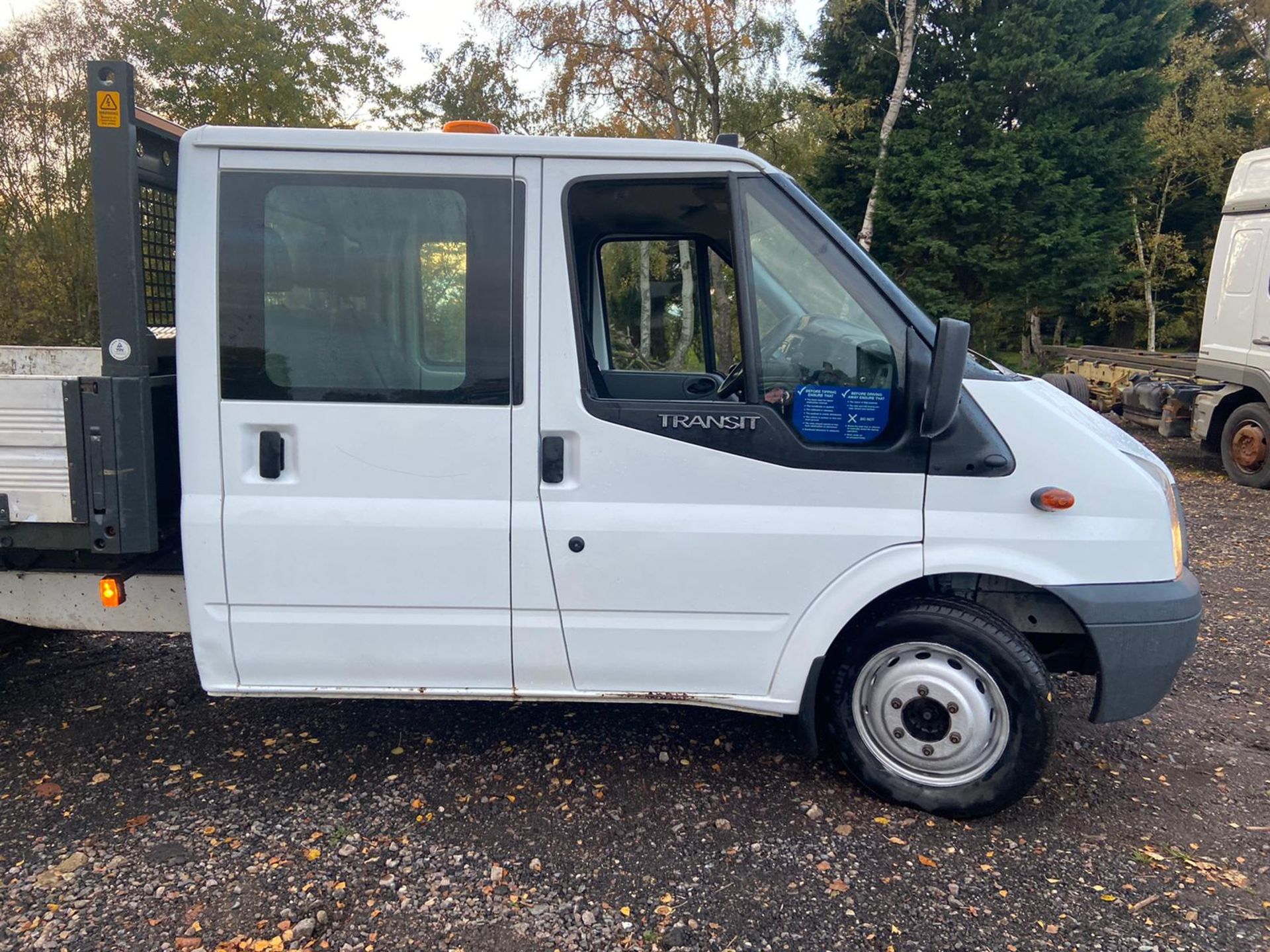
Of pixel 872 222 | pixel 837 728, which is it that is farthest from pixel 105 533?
pixel 872 222

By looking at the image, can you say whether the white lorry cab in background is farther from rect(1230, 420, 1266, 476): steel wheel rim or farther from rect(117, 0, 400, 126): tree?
rect(117, 0, 400, 126): tree

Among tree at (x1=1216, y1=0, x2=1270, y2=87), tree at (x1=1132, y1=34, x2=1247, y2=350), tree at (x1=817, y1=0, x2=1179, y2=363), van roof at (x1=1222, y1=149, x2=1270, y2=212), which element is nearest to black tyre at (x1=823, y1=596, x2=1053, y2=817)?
van roof at (x1=1222, y1=149, x2=1270, y2=212)

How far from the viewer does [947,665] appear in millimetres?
3150

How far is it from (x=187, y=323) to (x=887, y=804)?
302cm

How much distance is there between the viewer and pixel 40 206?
1493cm

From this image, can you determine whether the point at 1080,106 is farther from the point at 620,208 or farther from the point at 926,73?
the point at 620,208

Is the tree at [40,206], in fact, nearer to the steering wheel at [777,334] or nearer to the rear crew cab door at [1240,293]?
the steering wheel at [777,334]

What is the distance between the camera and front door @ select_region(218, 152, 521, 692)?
9.73 feet

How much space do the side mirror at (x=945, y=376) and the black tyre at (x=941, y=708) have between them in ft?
2.27

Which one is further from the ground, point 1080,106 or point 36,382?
point 1080,106

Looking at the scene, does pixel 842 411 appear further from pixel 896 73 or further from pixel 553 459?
Answer: pixel 896 73

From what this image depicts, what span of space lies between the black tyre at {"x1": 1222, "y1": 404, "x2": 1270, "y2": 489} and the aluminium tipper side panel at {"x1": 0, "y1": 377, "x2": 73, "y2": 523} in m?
11.0

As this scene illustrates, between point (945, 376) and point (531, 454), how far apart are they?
1377 millimetres

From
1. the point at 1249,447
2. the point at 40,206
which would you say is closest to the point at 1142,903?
the point at 1249,447
